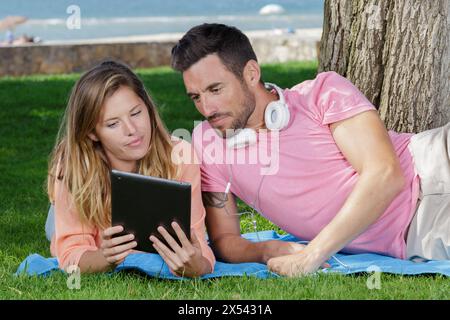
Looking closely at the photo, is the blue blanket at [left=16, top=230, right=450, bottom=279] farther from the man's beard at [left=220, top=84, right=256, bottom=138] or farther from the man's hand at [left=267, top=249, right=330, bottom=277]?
the man's beard at [left=220, top=84, right=256, bottom=138]

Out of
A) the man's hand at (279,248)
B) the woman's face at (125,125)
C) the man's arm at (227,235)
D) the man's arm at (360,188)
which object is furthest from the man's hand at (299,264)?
the woman's face at (125,125)

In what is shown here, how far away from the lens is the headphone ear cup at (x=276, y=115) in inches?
156

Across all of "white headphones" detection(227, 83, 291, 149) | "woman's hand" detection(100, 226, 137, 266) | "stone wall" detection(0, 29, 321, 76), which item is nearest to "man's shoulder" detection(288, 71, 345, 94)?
"white headphones" detection(227, 83, 291, 149)

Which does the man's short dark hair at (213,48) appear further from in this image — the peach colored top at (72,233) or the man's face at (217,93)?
the peach colored top at (72,233)

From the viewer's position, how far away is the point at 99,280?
362 cm

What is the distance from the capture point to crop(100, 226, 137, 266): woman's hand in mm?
3541

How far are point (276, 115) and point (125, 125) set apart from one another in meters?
0.67

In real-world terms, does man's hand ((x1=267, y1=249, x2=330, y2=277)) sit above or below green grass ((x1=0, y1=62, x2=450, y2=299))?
above

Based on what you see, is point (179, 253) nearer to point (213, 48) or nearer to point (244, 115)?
point (244, 115)

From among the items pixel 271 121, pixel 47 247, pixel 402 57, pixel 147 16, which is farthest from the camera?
pixel 147 16

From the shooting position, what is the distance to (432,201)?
4.03 meters

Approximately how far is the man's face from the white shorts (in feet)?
2.77

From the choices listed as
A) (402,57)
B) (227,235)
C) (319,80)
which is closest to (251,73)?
(319,80)

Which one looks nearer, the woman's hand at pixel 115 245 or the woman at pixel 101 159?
the woman's hand at pixel 115 245
